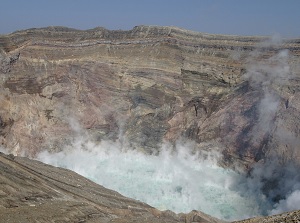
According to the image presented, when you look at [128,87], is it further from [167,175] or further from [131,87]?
[167,175]

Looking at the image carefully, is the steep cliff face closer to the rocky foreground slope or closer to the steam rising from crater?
the rocky foreground slope

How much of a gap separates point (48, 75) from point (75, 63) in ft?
11.2

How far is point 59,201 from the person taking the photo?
886 inches

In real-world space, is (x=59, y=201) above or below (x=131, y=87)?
below

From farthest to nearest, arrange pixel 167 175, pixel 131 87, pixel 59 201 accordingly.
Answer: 1. pixel 131 87
2. pixel 167 175
3. pixel 59 201

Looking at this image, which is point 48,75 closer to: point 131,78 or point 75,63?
point 75,63

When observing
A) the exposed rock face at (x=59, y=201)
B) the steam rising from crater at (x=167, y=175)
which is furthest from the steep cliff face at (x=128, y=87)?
the exposed rock face at (x=59, y=201)

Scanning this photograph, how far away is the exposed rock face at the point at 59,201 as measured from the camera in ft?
63.8

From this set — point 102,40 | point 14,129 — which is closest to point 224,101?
point 102,40

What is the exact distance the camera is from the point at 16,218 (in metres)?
18.0

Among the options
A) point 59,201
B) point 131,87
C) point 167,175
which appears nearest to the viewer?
point 59,201

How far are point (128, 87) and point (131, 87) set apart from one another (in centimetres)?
35

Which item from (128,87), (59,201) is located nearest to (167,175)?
(128,87)

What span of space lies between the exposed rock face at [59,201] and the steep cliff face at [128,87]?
17072mm
